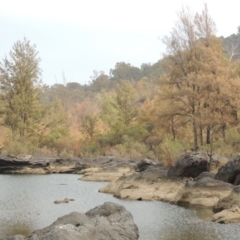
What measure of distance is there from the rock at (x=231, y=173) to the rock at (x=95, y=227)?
9.69 m

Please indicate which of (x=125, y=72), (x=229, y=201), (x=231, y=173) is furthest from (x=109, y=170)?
(x=125, y=72)

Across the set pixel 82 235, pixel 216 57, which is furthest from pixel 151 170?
pixel 82 235

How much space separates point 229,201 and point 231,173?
4922mm

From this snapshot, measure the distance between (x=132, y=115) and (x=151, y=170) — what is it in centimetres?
2885

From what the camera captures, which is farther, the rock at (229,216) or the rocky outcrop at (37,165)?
the rocky outcrop at (37,165)

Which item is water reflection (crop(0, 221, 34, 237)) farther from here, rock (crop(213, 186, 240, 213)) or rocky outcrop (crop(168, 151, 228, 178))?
rocky outcrop (crop(168, 151, 228, 178))

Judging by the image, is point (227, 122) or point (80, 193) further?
point (227, 122)

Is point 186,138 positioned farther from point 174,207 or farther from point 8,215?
point 8,215

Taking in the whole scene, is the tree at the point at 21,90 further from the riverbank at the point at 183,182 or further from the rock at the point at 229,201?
the rock at the point at 229,201

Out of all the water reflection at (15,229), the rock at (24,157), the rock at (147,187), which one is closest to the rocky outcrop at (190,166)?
the rock at (147,187)

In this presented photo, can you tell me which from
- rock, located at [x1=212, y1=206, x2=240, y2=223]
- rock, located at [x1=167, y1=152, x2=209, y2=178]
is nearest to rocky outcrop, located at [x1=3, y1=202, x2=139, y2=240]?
rock, located at [x1=212, y1=206, x2=240, y2=223]

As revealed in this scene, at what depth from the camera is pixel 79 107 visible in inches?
3654

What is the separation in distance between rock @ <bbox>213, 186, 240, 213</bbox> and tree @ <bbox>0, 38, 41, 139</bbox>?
34448 mm

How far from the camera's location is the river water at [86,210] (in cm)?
1608
